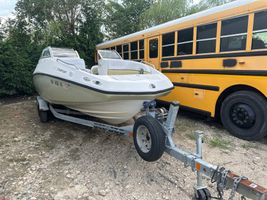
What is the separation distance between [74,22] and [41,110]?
7653 mm

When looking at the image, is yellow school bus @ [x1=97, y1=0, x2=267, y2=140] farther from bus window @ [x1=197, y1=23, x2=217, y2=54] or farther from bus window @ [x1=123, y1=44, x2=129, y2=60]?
bus window @ [x1=123, y1=44, x2=129, y2=60]

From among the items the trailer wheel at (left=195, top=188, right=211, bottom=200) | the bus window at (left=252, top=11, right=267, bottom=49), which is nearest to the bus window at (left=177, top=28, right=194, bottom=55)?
the bus window at (left=252, top=11, right=267, bottom=49)

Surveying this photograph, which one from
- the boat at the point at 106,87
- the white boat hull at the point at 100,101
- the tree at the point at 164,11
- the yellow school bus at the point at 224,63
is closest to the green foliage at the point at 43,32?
the tree at the point at 164,11

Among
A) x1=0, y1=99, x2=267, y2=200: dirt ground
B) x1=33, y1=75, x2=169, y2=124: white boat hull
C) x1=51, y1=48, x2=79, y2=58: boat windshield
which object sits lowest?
x1=0, y1=99, x2=267, y2=200: dirt ground

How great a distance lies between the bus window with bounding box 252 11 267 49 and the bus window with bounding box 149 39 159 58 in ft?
7.87

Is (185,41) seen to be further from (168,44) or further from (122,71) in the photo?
(122,71)

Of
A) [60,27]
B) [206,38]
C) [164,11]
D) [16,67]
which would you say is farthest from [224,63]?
[164,11]

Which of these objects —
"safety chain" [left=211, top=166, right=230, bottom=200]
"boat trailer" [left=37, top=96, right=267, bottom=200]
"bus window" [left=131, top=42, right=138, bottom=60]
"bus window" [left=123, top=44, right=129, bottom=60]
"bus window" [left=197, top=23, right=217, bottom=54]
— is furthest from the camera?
"bus window" [left=123, top=44, right=129, bottom=60]

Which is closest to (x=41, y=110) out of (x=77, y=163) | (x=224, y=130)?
(x=77, y=163)

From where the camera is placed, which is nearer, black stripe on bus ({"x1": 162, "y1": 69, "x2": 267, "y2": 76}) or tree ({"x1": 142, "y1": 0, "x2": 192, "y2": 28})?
black stripe on bus ({"x1": 162, "y1": 69, "x2": 267, "y2": 76})

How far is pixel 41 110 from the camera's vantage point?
4.80m

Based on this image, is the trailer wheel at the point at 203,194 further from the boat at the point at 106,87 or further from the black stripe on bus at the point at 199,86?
the black stripe on bus at the point at 199,86

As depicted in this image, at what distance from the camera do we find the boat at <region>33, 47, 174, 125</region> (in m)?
3.15

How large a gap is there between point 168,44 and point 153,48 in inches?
24.0
